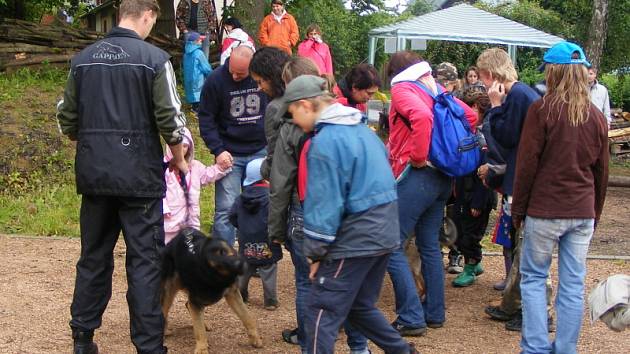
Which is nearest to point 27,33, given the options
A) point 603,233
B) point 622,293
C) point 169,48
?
point 169,48

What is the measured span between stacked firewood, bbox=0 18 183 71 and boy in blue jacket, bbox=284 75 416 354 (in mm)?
9845

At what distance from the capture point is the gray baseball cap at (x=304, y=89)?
4203mm

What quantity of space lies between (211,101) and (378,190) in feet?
8.42

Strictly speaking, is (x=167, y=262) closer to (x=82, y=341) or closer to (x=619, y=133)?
(x=82, y=341)

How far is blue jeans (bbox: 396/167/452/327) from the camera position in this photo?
5500 mm

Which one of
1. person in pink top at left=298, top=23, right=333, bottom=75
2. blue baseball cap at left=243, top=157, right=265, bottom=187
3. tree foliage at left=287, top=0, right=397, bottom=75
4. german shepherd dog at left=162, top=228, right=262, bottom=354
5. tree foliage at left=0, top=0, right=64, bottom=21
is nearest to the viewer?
german shepherd dog at left=162, top=228, right=262, bottom=354

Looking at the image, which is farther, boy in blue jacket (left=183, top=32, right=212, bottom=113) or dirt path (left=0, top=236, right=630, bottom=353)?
boy in blue jacket (left=183, top=32, right=212, bottom=113)

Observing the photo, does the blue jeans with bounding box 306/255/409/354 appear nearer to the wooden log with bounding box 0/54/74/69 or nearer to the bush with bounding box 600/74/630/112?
the wooden log with bounding box 0/54/74/69

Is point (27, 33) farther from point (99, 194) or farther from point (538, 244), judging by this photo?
point (538, 244)

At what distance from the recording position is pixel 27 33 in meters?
13.4

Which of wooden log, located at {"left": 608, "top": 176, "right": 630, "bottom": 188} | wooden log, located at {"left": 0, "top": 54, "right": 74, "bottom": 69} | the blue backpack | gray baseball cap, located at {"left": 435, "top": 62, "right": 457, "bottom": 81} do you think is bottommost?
wooden log, located at {"left": 608, "top": 176, "right": 630, "bottom": 188}

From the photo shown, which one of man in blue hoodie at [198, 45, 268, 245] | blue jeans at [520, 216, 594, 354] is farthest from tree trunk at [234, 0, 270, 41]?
blue jeans at [520, 216, 594, 354]

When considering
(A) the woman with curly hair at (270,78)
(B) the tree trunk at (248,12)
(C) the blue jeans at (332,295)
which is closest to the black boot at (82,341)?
(A) the woman with curly hair at (270,78)

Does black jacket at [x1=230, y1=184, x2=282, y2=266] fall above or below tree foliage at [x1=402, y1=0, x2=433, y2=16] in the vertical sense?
below
